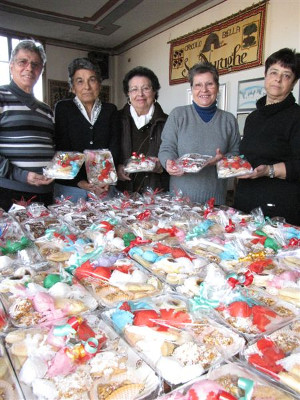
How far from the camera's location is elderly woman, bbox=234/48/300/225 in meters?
1.99

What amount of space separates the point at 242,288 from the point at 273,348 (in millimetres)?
298

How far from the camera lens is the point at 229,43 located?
5281mm

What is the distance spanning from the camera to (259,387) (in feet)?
2.36

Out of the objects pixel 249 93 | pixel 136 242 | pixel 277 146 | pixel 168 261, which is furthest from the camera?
pixel 249 93

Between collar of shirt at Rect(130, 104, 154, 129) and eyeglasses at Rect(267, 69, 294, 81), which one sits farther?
collar of shirt at Rect(130, 104, 154, 129)

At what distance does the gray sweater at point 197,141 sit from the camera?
7.73 feet

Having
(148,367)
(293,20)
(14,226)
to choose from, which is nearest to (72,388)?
(148,367)

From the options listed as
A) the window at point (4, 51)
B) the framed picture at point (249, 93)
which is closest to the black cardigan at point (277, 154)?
the framed picture at point (249, 93)

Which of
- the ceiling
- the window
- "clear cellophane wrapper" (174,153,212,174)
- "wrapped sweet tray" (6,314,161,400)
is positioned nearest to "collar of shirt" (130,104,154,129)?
"clear cellophane wrapper" (174,153,212,174)

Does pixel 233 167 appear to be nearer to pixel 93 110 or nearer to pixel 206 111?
pixel 206 111

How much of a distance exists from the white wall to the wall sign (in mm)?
104

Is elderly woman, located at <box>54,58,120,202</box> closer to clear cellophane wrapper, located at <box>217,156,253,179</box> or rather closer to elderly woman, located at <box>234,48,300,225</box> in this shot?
clear cellophane wrapper, located at <box>217,156,253,179</box>

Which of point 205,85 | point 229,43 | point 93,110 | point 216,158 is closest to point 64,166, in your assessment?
point 93,110

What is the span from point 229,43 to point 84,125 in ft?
12.7
